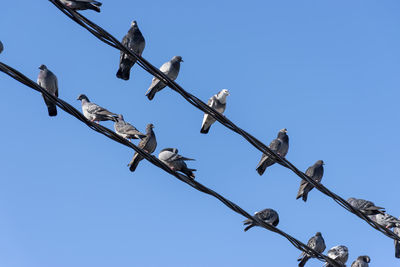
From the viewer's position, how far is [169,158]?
9484 millimetres

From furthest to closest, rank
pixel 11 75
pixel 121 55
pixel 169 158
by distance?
pixel 121 55
pixel 169 158
pixel 11 75

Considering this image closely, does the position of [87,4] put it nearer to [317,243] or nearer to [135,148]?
[135,148]

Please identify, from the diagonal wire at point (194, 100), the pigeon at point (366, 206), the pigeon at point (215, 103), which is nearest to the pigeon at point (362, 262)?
the pigeon at point (366, 206)

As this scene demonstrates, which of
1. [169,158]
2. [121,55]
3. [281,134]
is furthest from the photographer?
[281,134]

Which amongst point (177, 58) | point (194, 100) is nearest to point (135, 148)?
point (194, 100)

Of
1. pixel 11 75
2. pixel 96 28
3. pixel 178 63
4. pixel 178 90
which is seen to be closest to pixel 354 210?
pixel 178 90

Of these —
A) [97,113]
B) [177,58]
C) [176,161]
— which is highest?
[177,58]

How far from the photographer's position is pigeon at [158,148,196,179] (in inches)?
358

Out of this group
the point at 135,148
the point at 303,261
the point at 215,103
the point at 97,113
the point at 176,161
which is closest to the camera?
A: the point at 135,148

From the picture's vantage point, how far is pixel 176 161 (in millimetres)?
9258

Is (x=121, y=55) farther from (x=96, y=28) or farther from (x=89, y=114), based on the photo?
(x=96, y=28)

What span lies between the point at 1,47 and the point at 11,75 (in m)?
3.75

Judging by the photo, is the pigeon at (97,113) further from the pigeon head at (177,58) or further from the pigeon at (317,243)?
the pigeon at (317,243)

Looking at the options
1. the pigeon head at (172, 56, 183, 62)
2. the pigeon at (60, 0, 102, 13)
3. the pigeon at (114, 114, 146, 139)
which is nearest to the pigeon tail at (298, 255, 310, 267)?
the pigeon at (114, 114, 146, 139)
